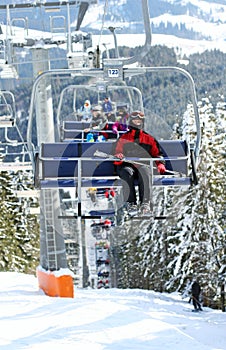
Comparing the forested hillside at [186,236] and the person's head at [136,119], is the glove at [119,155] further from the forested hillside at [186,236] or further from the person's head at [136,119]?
the forested hillside at [186,236]

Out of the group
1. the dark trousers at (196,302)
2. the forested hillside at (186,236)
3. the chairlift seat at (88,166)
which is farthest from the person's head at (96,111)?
the chairlift seat at (88,166)

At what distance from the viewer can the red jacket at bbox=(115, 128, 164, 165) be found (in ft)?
36.8

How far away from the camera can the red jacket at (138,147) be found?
36.8 ft

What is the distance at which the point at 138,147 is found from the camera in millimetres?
11320

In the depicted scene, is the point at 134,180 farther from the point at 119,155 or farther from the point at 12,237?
the point at 12,237

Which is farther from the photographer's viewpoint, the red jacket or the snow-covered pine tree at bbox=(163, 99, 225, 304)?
the snow-covered pine tree at bbox=(163, 99, 225, 304)

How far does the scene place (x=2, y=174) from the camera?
38.2 meters

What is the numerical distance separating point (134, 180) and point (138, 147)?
47 cm

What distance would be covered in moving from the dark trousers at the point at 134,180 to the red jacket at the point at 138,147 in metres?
0.15

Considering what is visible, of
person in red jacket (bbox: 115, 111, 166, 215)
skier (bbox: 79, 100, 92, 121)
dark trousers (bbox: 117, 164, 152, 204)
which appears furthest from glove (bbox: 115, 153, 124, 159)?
skier (bbox: 79, 100, 92, 121)

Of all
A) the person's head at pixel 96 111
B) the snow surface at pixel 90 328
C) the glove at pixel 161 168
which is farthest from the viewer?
the person's head at pixel 96 111

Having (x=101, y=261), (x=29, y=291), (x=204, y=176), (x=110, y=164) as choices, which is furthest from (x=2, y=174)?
(x=110, y=164)

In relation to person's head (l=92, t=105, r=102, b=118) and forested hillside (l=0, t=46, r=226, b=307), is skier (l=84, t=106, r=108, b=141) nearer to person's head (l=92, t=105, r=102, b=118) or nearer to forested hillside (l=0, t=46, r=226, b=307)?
person's head (l=92, t=105, r=102, b=118)

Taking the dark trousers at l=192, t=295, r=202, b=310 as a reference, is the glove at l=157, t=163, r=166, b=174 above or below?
above
